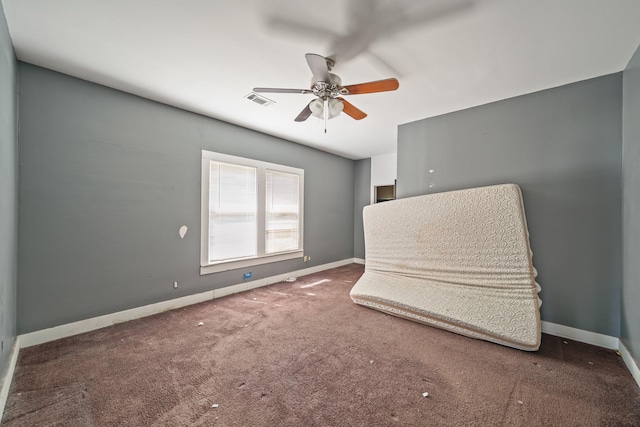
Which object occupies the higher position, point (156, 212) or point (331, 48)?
point (331, 48)

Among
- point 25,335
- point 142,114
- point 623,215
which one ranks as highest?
point 142,114

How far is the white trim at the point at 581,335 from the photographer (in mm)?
2307

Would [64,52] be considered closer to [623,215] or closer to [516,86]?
[516,86]

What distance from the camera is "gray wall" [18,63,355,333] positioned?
7.46 ft

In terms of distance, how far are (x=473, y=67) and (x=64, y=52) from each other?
144 inches

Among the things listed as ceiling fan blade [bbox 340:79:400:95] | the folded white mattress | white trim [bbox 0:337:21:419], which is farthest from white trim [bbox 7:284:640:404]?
ceiling fan blade [bbox 340:79:400:95]

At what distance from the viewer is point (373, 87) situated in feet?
6.62

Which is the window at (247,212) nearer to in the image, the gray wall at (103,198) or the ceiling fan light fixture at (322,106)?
the gray wall at (103,198)

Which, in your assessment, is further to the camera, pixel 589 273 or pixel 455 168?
pixel 455 168

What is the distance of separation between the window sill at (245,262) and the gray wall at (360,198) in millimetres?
1732

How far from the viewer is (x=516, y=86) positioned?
2.60 metres

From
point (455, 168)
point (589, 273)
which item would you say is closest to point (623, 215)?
point (589, 273)

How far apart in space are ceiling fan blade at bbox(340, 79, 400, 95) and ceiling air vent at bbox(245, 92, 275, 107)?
3.83 feet

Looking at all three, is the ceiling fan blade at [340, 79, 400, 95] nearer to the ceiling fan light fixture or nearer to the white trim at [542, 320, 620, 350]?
the ceiling fan light fixture
